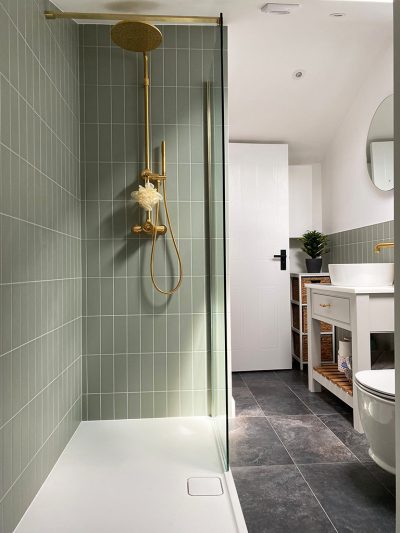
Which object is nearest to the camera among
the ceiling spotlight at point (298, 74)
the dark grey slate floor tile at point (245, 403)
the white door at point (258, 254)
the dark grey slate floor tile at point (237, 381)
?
the dark grey slate floor tile at point (245, 403)

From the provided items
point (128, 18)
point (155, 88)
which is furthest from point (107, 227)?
point (128, 18)

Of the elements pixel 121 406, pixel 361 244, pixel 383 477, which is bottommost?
pixel 383 477

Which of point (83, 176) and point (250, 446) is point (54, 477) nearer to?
point (250, 446)

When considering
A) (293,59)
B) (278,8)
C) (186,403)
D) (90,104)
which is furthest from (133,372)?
(293,59)

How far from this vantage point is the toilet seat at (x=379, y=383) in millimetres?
1400

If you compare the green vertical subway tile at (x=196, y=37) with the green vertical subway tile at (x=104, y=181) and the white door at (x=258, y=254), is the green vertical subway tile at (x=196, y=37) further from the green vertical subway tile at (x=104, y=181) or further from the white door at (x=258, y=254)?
the white door at (x=258, y=254)

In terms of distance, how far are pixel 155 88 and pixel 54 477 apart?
1.98 meters

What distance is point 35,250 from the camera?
4.74 ft

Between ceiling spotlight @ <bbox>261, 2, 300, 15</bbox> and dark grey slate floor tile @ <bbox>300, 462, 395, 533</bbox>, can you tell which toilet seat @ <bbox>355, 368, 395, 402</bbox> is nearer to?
dark grey slate floor tile @ <bbox>300, 462, 395, 533</bbox>

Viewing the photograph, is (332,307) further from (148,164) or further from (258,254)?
(148,164)

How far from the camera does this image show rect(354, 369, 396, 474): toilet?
1.38 m

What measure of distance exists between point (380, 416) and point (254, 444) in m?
0.67

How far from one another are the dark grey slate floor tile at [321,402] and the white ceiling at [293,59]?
2.04m

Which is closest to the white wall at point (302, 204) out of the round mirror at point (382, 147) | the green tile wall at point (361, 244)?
the green tile wall at point (361, 244)
